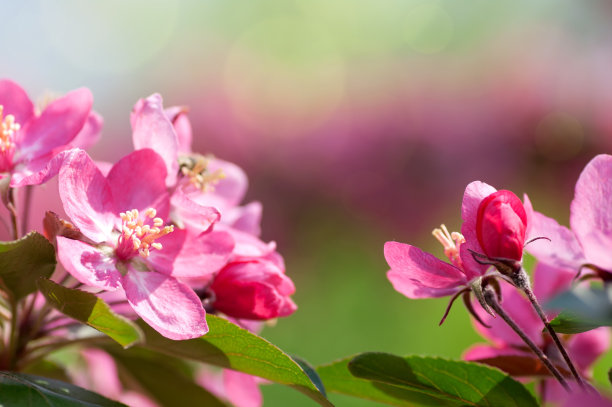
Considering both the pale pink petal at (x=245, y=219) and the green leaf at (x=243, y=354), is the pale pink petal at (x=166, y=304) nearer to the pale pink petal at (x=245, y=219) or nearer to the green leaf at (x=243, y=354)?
the green leaf at (x=243, y=354)

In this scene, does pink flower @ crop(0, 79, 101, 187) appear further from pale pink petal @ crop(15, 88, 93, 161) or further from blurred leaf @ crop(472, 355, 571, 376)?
blurred leaf @ crop(472, 355, 571, 376)

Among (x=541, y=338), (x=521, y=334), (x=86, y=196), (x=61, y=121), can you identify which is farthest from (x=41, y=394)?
(x=541, y=338)

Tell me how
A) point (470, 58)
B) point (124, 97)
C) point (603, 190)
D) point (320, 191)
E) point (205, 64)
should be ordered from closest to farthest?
point (603, 190) → point (320, 191) → point (124, 97) → point (470, 58) → point (205, 64)

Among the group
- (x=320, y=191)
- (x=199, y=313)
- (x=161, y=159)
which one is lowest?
(x=320, y=191)

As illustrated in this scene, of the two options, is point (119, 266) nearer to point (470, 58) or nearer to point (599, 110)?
point (599, 110)

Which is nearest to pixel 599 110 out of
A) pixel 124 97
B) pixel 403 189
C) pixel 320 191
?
pixel 403 189

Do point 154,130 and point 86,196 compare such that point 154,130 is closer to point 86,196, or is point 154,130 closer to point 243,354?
point 86,196
